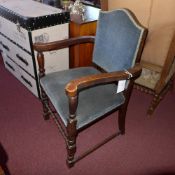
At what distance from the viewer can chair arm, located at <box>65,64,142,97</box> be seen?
1.07 metres

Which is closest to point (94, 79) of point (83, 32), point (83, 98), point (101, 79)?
point (101, 79)

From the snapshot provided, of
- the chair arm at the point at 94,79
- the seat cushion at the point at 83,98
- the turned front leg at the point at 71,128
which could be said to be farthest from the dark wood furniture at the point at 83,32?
the turned front leg at the point at 71,128

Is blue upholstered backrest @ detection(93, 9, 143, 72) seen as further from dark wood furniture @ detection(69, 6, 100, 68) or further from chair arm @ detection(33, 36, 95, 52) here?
dark wood furniture @ detection(69, 6, 100, 68)

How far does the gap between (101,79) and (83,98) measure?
268 mm

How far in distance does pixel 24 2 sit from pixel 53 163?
1576 mm

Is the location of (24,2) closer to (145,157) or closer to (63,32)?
(63,32)

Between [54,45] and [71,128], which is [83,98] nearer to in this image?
[71,128]

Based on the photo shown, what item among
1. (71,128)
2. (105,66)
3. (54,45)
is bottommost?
(71,128)

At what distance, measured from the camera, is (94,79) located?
1122 mm

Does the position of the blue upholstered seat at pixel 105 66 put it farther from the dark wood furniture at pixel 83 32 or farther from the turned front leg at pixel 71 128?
the dark wood furniture at pixel 83 32

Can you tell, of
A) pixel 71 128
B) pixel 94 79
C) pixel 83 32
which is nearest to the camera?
pixel 94 79

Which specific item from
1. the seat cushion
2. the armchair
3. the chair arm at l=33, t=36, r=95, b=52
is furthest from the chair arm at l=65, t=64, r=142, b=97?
the chair arm at l=33, t=36, r=95, b=52

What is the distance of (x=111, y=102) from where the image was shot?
1378 mm

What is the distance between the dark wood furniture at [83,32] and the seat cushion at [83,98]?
484mm
